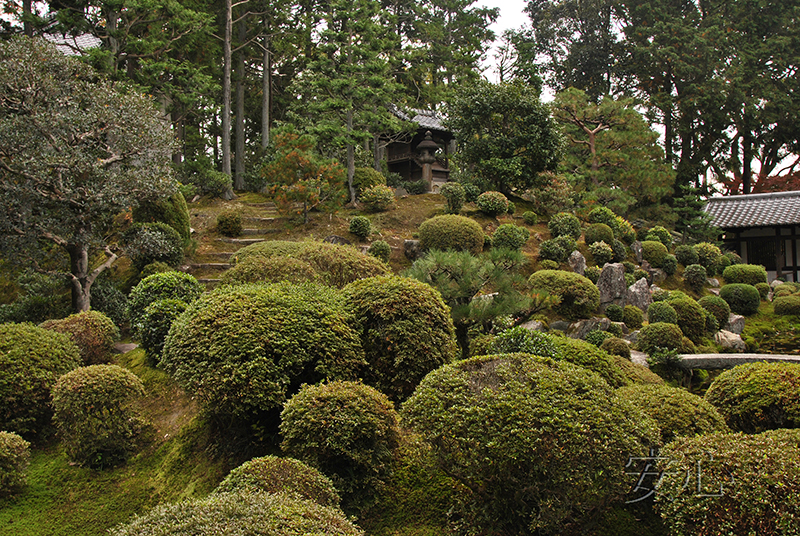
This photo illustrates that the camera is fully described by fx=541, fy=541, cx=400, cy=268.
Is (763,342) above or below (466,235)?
below

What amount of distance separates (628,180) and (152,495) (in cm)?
2000

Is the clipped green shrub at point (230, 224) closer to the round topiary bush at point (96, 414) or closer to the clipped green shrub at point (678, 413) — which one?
the round topiary bush at point (96, 414)

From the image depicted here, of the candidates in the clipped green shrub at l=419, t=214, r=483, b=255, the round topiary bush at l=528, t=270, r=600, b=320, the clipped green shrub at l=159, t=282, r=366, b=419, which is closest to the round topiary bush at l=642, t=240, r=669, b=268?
the round topiary bush at l=528, t=270, r=600, b=320

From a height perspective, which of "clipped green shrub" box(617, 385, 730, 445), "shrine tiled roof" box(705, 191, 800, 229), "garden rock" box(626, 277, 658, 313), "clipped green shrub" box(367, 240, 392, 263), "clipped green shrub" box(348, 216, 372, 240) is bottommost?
"garden rock" box(626, 277, 658, 313)

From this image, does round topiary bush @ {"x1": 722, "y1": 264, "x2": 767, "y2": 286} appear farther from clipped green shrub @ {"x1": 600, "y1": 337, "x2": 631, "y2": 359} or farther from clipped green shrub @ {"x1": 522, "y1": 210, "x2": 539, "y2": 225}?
clipped green shrub @ {"x1": 600, "y1": 337, "x2": 631, "y2": 359}

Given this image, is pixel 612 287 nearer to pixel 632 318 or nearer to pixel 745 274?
pixel 632 318

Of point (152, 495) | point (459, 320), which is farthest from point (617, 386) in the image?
point (152, 495)

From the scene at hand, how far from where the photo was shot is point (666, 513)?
336 centimetres

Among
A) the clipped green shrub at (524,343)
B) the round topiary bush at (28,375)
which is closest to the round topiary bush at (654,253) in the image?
the clipped green shrub at (524,343)

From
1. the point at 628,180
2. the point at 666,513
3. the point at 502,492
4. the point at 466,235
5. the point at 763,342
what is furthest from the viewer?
the point at 628,180

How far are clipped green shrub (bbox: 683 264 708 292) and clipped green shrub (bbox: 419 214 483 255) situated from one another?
666cm

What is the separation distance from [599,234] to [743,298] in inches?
161

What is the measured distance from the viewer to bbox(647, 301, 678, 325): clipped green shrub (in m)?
11.8

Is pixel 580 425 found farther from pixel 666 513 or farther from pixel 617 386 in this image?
pixel 617 386
